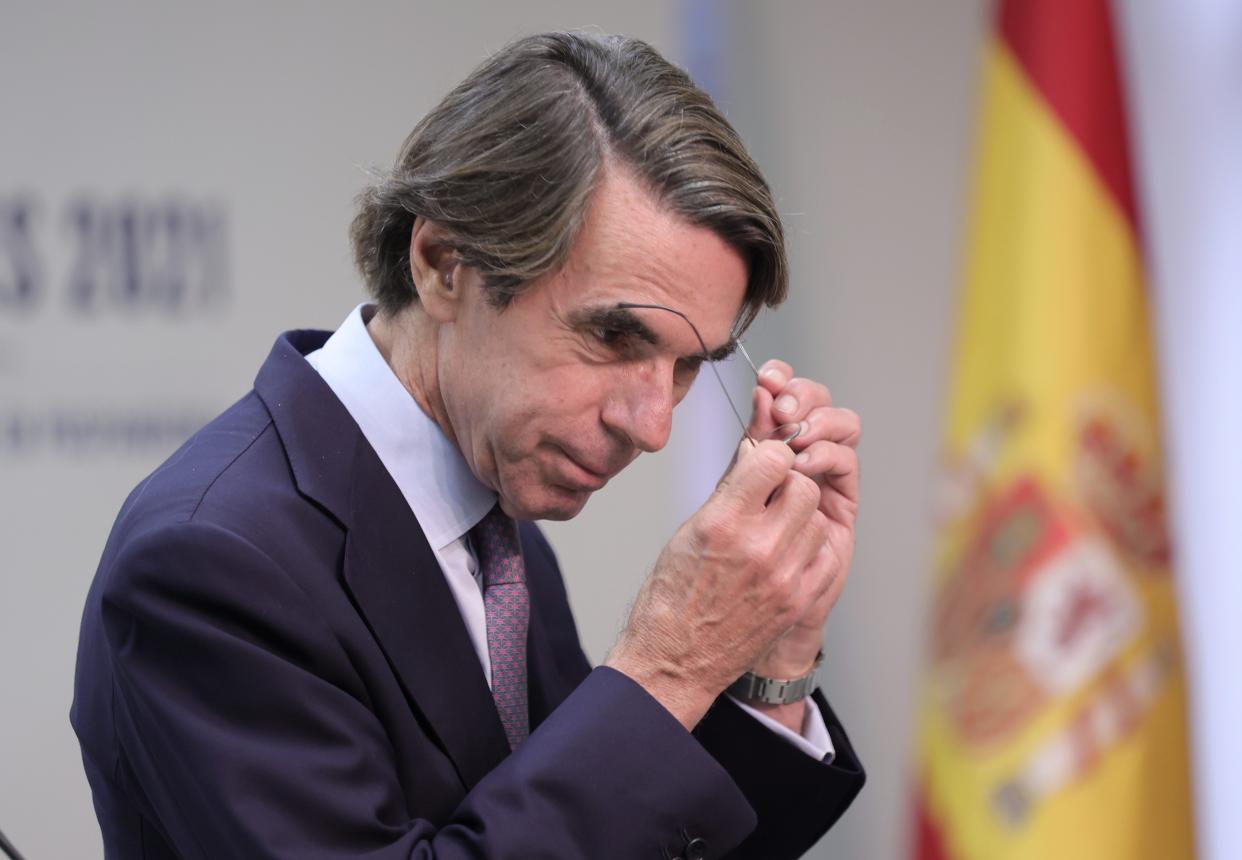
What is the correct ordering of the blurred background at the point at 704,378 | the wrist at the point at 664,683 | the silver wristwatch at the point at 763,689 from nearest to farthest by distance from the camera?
the wrist at the point at 664,683, the silver wristwatch at the point at 763,689, the blurred background at the point at 704,378

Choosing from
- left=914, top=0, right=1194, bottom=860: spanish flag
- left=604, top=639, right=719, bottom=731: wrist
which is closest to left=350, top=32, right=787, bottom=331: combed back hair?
left=604, top=639, right=719, bottom=731: wrist

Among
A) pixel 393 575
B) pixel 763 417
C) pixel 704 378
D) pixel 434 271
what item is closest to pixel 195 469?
pixel 393 575

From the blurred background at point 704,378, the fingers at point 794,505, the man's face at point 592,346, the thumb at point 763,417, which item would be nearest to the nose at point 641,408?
the man's face at point 592,346

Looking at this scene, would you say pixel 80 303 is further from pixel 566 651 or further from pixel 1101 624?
pixel 1101 624

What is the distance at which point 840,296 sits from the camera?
2922 millimetres

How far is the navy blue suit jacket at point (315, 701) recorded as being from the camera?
1.00 m

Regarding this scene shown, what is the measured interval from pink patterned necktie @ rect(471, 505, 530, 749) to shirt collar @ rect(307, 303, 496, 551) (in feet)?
0.15

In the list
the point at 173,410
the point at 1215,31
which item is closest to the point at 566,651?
the point at 173,410

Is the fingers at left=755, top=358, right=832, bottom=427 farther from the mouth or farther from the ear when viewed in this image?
the ear

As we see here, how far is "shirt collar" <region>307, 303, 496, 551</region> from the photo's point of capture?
127 centimetres

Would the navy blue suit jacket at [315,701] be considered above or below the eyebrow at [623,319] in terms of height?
below

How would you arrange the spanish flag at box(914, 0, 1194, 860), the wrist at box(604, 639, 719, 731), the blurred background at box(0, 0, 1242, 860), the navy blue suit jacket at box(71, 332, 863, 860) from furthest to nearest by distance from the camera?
1. the spanish flag at box(914, 0, 1194, 860)
2. the blurred background at box(0, 0, 1242, 860)
3. the wrist at box(604, 639, 719, 731)
4. the navy blue suit jacket at box(71, 332, 863, 860)

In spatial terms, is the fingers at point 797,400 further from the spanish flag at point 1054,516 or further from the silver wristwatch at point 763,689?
the spanish flag at point 1054,516

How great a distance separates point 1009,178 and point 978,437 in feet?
1.74
